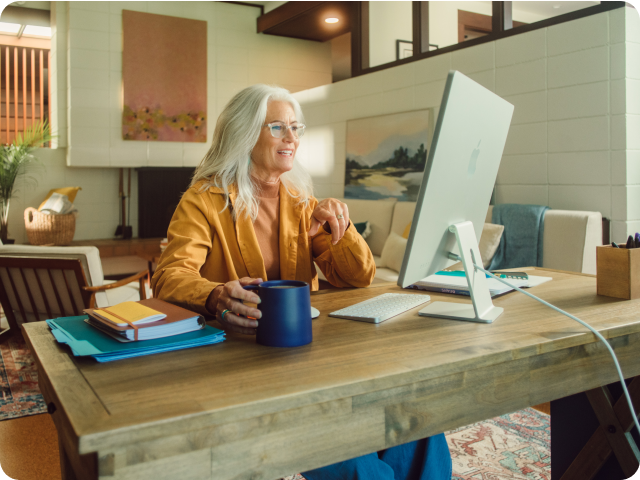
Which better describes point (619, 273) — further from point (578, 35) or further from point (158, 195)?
point (158, 195)

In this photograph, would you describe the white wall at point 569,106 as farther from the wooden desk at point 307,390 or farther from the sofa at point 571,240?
the wooden desk at point 307,390

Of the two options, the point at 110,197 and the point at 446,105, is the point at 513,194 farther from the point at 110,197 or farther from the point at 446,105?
the point at 110,197

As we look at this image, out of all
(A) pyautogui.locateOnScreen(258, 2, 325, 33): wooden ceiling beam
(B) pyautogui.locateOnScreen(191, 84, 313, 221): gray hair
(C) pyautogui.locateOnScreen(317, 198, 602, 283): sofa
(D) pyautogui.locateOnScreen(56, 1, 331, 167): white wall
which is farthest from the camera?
(D) pyautogui.locateOnScreen(56, 1, 331, 167): white wall

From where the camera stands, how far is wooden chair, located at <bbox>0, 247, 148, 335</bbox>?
2.85 meters

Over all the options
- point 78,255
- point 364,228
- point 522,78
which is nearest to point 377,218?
point 364,228

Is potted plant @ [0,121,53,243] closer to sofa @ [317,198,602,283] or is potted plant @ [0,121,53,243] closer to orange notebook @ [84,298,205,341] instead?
sofa @ [317,198,602,283]

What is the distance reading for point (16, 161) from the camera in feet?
19.0

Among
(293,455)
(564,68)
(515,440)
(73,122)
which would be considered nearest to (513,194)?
(564,68)

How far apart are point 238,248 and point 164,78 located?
5.65 metres

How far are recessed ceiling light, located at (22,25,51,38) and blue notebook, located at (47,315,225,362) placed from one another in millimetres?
6810

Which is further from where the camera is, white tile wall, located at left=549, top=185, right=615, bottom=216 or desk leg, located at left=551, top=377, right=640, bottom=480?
white tile wall, located at left=549, top=185, right=615, bottom=216

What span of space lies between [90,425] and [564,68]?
3549 mm

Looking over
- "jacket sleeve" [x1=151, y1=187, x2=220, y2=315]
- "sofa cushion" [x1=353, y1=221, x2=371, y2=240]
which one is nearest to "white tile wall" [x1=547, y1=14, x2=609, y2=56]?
"sofa cushion" [x1=353, y1=221, x2=371, y2=240]

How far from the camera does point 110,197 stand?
671 cm
